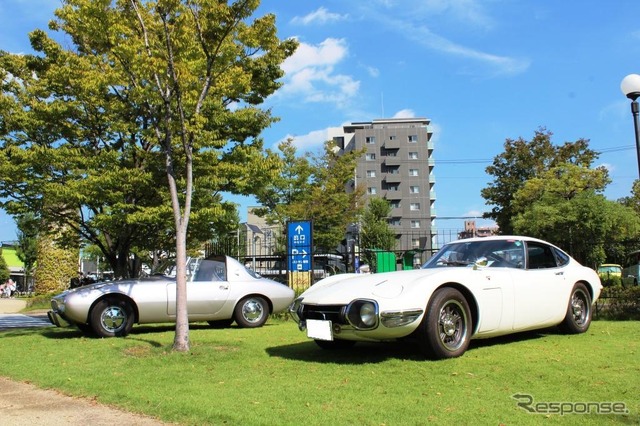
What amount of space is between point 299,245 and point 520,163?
32.3 metres

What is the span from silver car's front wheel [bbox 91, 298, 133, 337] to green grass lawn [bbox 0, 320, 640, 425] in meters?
1.12

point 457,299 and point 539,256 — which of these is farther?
point 539,256

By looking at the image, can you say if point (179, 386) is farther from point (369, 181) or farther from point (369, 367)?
point (369, 181)

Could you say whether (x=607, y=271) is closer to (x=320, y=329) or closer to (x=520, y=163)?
(x=320, y=329)

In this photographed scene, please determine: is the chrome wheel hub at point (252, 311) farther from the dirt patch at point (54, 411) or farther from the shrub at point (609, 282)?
the shrub at point (609, 282)

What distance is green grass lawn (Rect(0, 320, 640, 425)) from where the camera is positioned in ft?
13.1

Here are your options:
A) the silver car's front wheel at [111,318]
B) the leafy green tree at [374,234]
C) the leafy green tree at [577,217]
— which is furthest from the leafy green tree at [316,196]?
the silver car's front wheel at [111,318]

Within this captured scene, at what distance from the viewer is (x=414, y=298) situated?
548cm

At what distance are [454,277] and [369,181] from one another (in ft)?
256

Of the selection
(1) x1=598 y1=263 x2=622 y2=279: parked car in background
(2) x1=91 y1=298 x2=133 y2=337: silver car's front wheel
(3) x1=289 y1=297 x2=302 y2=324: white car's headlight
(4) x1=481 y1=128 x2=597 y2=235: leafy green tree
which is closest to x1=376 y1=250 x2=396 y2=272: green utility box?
(1) x1=598 y1=263 x2=622 y2=279: parked car in background

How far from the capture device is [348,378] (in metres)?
5.12

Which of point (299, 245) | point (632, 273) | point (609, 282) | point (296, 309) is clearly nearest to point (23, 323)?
point (299, 245)

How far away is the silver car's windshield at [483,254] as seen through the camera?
666 centimetres

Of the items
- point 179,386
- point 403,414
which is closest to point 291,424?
point 403,414
